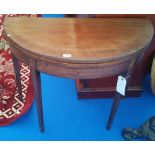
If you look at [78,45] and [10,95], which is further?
[10,95]

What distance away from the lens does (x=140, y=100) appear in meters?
1.68

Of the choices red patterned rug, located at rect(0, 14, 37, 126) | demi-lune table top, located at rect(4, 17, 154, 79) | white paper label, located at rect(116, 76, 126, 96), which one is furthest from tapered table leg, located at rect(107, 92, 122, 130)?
red patterned rug, located at rect(0, 14, 37, 126)

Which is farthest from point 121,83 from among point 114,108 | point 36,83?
point 36,83

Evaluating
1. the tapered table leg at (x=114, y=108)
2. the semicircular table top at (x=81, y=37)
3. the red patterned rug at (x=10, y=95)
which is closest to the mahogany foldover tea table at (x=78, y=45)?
the semicircular table top at (x=81, y=37)

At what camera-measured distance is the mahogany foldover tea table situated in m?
0.99

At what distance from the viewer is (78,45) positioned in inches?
40.9

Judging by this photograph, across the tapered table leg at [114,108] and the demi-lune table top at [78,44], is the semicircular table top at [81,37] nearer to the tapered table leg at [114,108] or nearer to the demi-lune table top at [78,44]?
the demi-lune table top at [78,44]

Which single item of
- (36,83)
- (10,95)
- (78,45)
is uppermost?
(78,45)

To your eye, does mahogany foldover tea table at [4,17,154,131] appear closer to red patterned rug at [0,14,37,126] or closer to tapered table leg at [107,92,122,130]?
tapered table leg at [107,92,122,130]

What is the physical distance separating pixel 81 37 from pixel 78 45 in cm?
7

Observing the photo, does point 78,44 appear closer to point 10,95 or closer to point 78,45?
point 78,45

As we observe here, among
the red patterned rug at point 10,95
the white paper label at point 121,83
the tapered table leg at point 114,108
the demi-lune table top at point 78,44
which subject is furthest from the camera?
the red patterned rug at point 10,95

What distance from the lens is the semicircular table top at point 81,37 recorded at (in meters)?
0.99

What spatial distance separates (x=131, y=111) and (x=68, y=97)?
0.41 meters
